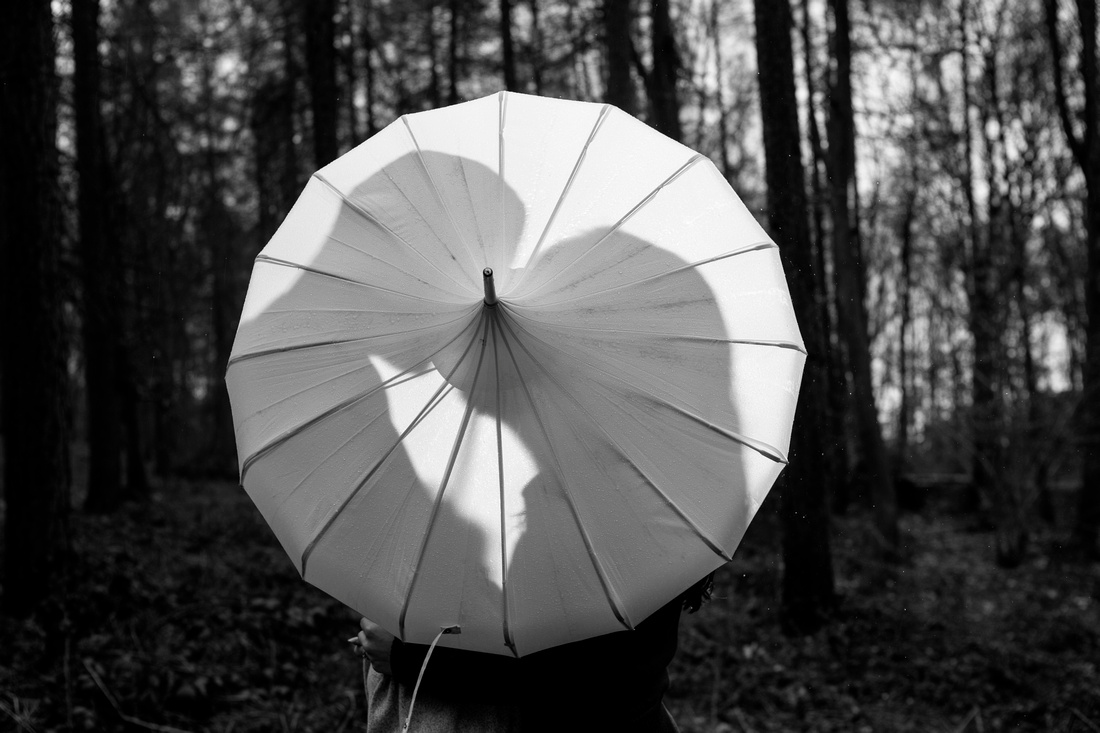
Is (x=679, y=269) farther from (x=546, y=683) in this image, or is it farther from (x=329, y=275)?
(x=546, y=683)

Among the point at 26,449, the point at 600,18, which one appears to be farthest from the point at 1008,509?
the point at 26,449

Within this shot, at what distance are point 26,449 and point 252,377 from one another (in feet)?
16.6

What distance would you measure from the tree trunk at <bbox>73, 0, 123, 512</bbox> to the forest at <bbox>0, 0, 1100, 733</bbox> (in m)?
0.05

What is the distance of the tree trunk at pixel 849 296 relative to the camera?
442 inches

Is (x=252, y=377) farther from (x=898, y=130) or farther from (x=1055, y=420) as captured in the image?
(x=898, y=130)

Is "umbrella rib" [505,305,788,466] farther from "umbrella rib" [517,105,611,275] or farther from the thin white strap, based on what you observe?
the thin white strap

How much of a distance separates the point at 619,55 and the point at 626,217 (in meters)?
8.07

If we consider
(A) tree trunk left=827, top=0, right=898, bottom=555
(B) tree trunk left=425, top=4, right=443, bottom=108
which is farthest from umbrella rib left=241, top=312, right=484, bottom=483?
(B) tree trunk left=425, top=4, right=443, bottom=108

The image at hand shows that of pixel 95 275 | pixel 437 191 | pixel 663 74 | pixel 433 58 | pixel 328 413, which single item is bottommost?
pixel 328 413

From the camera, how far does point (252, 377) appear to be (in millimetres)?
1956

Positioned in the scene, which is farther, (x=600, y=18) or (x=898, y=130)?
Result: (x=898, y=130)

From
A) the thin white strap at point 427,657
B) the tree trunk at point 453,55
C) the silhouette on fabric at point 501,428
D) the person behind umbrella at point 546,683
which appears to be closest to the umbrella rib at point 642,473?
the silhouette on fabric at point 501,428

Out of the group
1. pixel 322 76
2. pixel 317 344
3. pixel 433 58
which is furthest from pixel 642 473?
pixel 433 58

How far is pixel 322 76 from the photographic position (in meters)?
10.7
